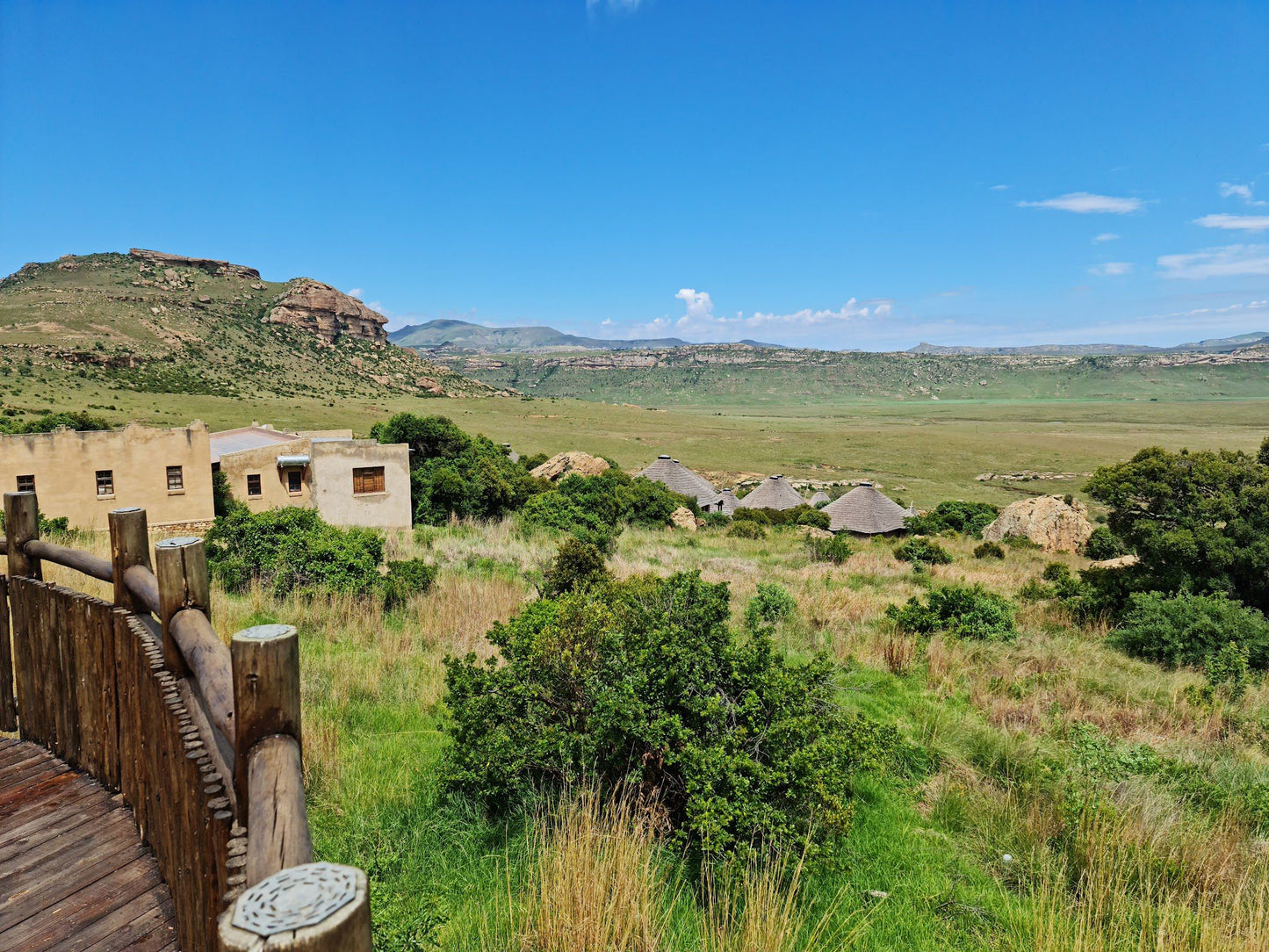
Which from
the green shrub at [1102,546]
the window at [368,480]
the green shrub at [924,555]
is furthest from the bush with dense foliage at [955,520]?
the window at [368,480]

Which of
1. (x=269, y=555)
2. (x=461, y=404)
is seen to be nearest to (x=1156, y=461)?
(x=269, y=555)

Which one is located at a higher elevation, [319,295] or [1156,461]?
[319,295]

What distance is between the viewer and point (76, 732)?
11.2ft

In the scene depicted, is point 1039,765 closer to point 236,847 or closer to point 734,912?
point 734,912

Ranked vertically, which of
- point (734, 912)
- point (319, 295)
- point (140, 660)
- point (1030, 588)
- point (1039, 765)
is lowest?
point (1030, 588)

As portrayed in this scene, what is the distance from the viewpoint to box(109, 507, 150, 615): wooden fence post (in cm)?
297

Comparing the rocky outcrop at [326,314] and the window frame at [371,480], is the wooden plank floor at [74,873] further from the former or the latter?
the rocky outcrop at [326,314]

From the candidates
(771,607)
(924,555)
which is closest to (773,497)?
(924,555)

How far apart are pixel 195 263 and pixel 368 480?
127776 mm

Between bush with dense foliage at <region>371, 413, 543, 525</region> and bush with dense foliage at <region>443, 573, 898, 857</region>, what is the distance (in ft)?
68.3

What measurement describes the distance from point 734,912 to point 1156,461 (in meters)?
14.1

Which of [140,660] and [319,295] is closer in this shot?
[140,660]

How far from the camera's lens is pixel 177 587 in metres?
2.49

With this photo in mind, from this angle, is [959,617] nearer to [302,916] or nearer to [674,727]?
[674,727]
